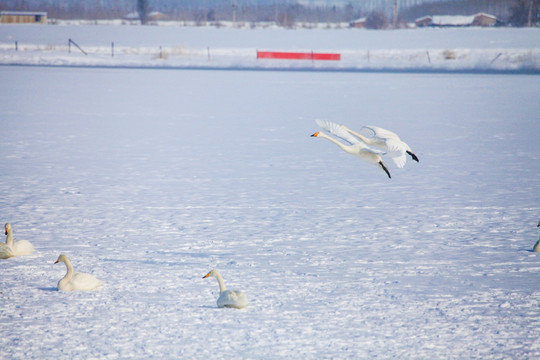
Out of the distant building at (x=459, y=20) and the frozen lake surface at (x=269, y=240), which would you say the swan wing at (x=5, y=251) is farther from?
the distant building at (x=459, y=20)

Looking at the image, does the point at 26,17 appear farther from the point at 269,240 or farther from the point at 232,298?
the point at 232,298

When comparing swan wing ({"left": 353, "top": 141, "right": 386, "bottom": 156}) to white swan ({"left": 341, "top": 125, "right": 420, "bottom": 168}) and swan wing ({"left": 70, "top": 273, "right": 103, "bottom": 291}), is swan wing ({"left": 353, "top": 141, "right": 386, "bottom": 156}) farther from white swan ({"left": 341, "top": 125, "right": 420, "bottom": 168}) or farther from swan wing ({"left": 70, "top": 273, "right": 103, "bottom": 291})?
swan wing ({"left": 70, "top": 273, "right": 103, "bottom": 291})

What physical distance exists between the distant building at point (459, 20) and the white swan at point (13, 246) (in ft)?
266

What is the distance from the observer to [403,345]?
4188mm

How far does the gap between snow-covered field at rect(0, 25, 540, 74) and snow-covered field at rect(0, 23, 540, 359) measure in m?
21.6

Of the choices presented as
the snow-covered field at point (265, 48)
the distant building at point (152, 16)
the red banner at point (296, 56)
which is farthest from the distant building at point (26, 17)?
the red banner at point (296, 56)

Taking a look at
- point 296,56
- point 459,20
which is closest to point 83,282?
point 296,56

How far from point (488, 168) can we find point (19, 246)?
271 inches

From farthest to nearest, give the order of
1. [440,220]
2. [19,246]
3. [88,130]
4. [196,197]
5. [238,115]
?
1. [238,115]
2. [88,130]
3. [196,197]
4. [440,220]
5. [19,246]

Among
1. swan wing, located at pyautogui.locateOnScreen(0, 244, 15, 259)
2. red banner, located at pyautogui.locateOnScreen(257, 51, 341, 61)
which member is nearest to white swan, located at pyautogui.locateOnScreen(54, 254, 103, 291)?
swan wing, located at pyautogui.locateOnScreen(0, 244, 15, 259)

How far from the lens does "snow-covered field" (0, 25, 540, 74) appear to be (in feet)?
118

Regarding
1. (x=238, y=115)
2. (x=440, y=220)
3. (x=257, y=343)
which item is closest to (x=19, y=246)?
(x=257, y=343)

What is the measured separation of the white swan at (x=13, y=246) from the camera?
5.80 meters

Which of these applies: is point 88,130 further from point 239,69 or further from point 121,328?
point 239,69
